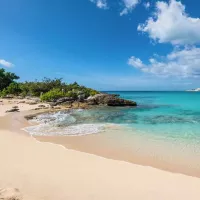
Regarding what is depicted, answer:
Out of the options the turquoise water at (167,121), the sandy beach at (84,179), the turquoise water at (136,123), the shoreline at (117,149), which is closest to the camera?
the sandy beach at (84,179)

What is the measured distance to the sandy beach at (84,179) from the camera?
4586mm

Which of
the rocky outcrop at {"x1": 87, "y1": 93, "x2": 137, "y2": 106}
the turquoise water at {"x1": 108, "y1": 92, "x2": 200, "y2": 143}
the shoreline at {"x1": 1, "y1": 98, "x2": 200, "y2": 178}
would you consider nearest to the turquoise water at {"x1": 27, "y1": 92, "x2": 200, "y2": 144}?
the turquoise water at {"x1": 108, "y1": 92, "x2": 200, "y2": 143}

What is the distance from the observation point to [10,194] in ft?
14.3

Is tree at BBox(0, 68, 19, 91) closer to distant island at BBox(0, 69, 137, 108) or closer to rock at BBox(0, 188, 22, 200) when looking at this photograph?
distant island at BBox(0, 69, 137, 108)

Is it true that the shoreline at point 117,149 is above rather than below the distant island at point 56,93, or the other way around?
below

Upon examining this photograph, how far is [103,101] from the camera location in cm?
3344

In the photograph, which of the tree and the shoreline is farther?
the tree

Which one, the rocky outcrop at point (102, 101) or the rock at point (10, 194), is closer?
the rock at point (10, 194)

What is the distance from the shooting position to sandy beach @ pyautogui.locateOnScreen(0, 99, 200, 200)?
4586mm

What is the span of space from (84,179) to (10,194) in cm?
181

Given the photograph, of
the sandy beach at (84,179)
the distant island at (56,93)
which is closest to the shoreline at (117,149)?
the sandy beach at (84,179)

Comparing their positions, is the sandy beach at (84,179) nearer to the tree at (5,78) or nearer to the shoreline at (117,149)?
the shoreline at (117,149)

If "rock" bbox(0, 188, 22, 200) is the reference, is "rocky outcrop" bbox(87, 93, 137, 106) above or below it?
above

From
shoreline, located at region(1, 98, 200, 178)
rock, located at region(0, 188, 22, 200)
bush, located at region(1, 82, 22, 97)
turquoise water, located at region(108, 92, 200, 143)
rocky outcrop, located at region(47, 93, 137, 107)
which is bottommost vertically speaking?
shoreline, located at region(1, 98, 200, 178)
